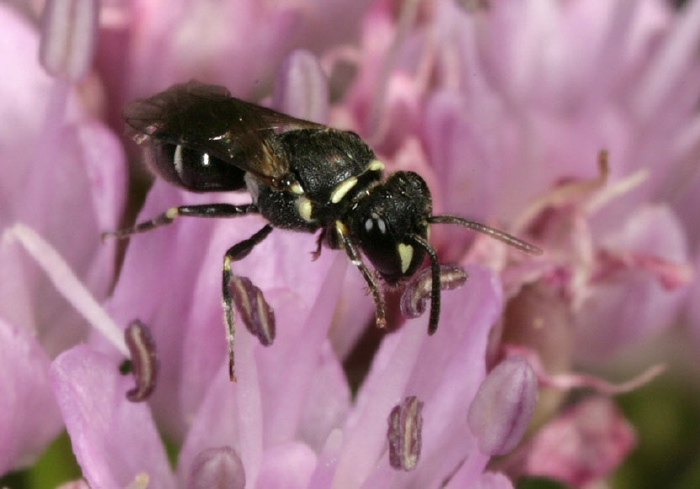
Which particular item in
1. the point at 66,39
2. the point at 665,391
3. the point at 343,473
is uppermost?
the point at 66,39

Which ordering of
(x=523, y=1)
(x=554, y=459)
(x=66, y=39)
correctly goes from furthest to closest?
(x=523, y=1), (x=554, y=459), (x=66, y=39)

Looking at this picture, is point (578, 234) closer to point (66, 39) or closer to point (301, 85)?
point (301, 85)

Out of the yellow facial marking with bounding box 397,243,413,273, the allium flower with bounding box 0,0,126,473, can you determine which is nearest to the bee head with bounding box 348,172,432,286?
the yellow facial marking with bounding box 397,243,413,273

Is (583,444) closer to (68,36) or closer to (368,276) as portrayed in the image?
(368,276)

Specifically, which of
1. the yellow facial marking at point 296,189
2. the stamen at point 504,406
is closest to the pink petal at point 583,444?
the stamen at point 504,406

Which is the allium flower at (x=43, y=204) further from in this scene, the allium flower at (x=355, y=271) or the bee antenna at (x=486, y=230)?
the bee antenna at (x=486, y=230)

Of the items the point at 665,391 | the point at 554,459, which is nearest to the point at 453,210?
the point at 554,459

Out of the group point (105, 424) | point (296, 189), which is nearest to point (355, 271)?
point (296, 189)
